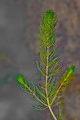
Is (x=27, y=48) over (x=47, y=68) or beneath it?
beneath

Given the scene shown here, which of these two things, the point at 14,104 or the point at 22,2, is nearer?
the point at 14,104

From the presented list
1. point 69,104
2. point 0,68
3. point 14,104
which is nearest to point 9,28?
point 0,68

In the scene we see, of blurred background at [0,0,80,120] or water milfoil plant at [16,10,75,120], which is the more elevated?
water milfoil plant at [16,10,75,120]

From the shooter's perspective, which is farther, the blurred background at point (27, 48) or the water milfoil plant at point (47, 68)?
the blurred background at point (27, 48)

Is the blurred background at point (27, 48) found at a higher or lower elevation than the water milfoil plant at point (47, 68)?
lower

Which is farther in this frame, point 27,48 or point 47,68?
point 27,48

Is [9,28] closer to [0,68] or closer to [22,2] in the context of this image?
[22,2]

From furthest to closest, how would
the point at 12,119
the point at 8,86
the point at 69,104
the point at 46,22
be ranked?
the point at 8,86 < the point at 12,119 < the point at 69,104 < the point at 46,22

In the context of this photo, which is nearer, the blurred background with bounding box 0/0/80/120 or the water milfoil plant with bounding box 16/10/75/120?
the water milfoil plant with bounding box 16/10/75/120
